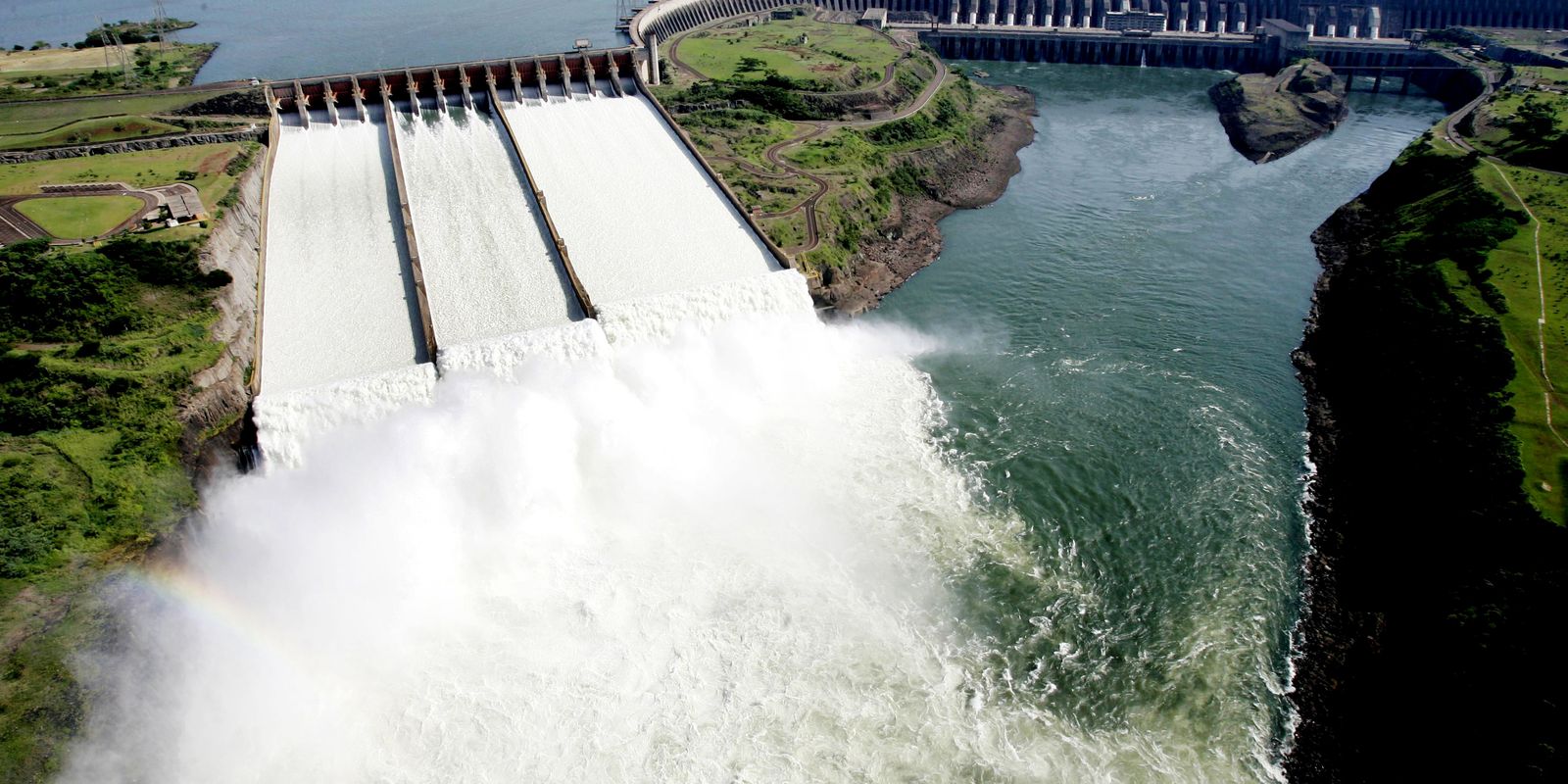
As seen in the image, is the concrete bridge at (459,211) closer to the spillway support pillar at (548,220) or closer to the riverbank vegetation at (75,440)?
the spillway support pillar at (548,220)

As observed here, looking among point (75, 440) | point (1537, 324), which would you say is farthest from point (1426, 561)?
point (75, 440)

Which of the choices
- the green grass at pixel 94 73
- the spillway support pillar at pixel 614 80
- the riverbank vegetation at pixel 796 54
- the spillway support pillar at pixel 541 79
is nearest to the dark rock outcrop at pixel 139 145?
the spillway support pillar at pixel 541 79

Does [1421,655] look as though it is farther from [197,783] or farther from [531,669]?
[197,783]

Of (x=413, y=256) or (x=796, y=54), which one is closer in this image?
(x=413, y=256)

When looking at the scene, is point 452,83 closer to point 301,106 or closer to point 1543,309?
point 301,106

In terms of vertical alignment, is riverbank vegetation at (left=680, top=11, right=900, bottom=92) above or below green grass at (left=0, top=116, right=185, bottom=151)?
above

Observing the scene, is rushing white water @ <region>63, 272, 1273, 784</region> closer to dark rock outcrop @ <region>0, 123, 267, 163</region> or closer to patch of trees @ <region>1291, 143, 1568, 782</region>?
patch of trees @ <region>1291, 143, 1568, 782</region>

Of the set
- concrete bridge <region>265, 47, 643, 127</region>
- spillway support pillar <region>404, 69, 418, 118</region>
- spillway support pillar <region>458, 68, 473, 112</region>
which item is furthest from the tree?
spillway support pillar <region>404, 69, 418, 118</region>
